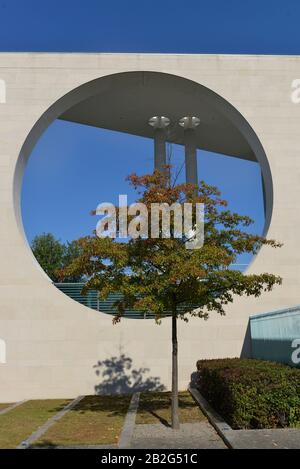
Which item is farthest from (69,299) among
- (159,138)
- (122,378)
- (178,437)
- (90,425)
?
(159,138)

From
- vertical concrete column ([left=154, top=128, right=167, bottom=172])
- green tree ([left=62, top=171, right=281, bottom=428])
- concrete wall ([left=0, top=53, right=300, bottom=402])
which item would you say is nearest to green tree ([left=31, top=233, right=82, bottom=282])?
vertical concrete column ([left=154, top=128, right=167, bottom=172])

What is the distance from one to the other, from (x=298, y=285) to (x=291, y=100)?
5756 millimetres

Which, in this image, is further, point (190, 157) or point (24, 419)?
point (190, 157)

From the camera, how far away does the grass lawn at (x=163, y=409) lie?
920cm

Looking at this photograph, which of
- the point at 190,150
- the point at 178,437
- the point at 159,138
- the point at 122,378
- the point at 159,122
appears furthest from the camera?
the point at 159,138

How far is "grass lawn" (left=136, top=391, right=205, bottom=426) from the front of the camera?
9203 mm

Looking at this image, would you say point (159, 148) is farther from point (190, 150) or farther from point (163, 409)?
point (163, 409)

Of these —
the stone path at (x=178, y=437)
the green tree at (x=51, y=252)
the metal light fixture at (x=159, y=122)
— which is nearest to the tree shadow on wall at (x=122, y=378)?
the stone path at (x=178, y=437)

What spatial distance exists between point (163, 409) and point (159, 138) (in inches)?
537

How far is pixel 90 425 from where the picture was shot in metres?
8.73

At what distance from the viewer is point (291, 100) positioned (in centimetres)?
1487

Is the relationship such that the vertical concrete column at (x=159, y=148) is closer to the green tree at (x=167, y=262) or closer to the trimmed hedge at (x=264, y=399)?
the green tree at (x=167, y=262)
